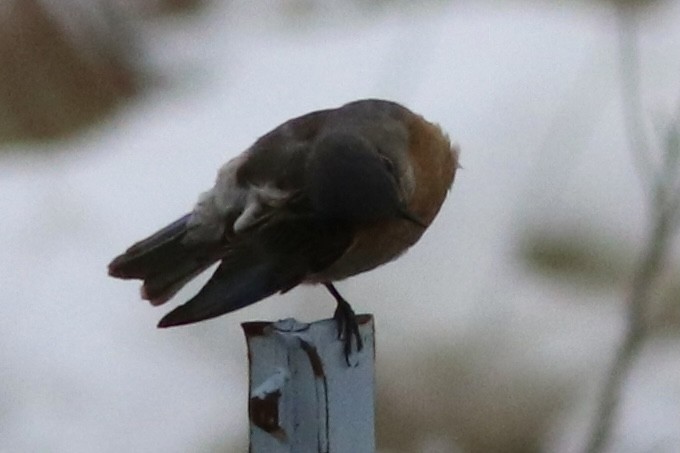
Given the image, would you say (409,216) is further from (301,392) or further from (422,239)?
(422,239)

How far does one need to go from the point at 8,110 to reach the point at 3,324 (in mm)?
508

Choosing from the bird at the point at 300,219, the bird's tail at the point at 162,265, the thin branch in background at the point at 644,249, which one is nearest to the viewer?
the bird at the point at 300,219

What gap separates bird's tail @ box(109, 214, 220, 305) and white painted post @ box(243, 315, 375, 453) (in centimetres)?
20

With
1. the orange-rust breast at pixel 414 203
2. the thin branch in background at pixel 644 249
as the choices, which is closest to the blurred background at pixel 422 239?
the thin branch in background at pixel 644 249

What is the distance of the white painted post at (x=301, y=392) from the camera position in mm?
983

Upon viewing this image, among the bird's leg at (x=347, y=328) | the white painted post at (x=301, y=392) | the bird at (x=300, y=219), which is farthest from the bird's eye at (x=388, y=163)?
the white painted post at (x=301, y=392)

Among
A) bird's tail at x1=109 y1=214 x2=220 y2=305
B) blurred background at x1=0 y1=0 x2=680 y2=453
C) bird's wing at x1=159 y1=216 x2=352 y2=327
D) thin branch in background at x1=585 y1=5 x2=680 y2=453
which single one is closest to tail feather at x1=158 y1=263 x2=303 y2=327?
bird's wing at x1=159 y1=216 x2=352 y2=327

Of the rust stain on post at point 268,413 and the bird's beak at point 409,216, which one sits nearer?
the rust stain on post at point 268,413

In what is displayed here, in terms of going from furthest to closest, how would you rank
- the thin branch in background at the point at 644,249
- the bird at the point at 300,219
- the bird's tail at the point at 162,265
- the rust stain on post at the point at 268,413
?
the thin branch in background at the point at 644,249 → the bird's tail at the point at 162,265 → the bird at the point at 300,219 → the rust stain on post at the point at 268,413

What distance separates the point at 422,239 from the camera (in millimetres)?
2469

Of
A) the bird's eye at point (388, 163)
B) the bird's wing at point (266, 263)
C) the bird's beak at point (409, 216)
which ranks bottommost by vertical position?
the bird's wing at point (266, 263)

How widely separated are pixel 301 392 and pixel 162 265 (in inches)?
10.8

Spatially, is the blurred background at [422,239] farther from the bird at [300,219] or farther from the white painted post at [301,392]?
the white painted post at [301,392]

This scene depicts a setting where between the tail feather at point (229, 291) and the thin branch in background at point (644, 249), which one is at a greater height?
the thin branch in background at point (644, 249)
